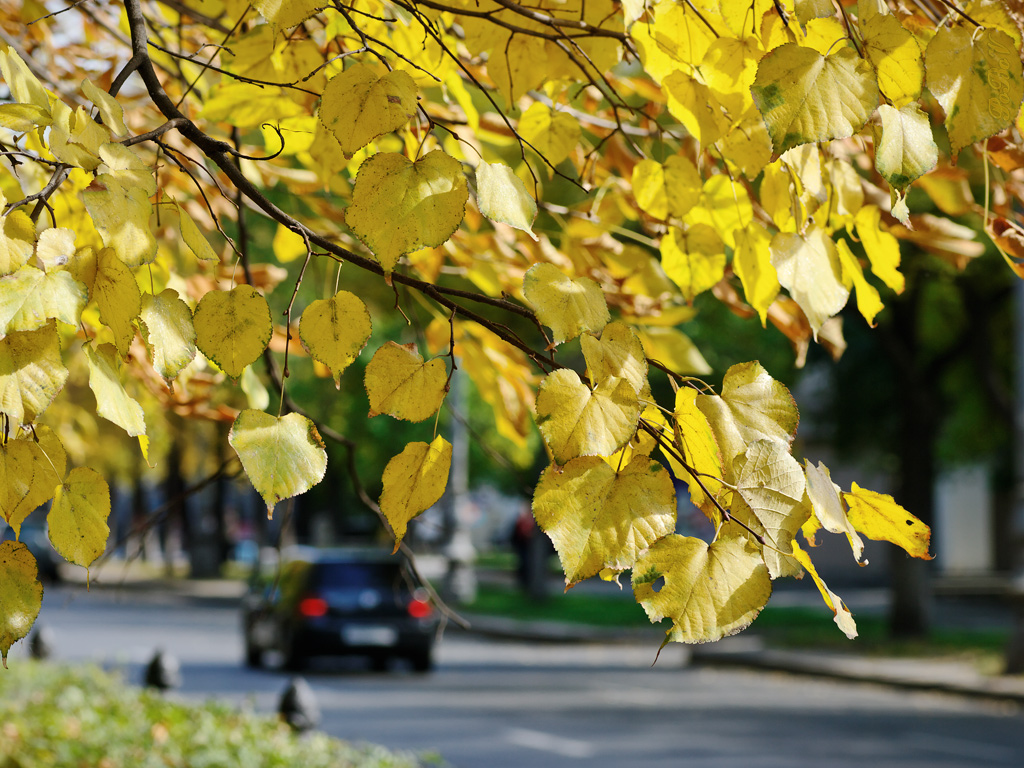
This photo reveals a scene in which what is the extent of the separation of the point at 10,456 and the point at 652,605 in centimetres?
75

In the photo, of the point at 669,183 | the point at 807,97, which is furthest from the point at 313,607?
the point at 807,97

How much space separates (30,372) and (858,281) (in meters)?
1.21

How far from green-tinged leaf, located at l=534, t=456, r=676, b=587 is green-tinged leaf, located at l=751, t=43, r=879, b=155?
0.42 meters

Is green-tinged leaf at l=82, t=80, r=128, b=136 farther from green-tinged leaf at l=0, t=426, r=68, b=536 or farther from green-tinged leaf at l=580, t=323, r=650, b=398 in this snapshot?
green-tinged leaf at l=580, t=323, r=650, b=398

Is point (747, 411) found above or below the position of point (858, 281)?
below

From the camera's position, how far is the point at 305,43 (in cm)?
239

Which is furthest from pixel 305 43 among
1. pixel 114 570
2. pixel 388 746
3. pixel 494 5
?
pixel 114 570

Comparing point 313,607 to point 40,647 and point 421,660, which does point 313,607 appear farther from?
point 40,647

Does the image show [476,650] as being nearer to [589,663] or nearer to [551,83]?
[589,663]

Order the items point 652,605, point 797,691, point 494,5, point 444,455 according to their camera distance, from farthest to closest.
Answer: point 797,691 < point 494,5 < point 444,455 < point 652,605

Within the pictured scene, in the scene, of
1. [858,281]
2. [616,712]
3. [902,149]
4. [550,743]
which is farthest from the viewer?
[616,712]

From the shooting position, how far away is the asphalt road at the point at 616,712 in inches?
374

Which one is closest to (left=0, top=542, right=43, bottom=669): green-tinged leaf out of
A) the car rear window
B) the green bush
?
the green bush

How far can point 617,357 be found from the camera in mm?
1423
